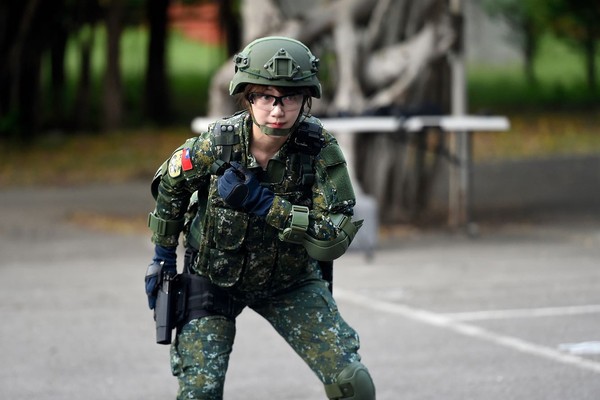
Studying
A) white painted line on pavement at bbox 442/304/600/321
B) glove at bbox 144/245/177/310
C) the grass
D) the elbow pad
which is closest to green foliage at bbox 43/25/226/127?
the grass

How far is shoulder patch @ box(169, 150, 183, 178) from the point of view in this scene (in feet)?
15.4

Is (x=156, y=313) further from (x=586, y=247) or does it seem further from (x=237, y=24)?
(x=237, y=24)

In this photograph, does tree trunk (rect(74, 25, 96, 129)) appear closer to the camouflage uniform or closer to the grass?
A: the grass

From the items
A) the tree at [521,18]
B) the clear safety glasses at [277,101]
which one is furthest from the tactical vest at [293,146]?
the tree at [521,18]

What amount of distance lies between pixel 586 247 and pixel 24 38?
1561cm

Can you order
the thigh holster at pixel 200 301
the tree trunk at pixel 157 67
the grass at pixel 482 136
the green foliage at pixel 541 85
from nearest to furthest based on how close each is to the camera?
the thigh holster at pixel 200 301 < the grass at pixel 482 136 < the tree trunk at pixel 157 67 < the green foliage at pixel 541 85

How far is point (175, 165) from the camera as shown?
15.5 ft

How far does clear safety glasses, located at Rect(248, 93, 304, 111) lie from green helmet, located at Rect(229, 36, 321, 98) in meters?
0.06

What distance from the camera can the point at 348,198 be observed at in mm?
4699

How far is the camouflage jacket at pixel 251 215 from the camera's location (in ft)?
15.4

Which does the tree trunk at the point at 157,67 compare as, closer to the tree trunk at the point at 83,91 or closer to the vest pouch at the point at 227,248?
the tree trunk at the point at 83,91

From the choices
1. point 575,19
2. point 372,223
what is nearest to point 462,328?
point 372,223

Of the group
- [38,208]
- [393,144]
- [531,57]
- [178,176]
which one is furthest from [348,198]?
[531,57]

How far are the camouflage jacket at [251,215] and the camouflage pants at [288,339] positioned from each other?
107mm
